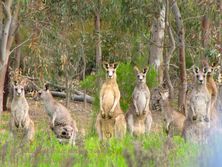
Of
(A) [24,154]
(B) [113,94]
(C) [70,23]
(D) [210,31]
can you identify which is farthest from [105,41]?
(A) [24,154]

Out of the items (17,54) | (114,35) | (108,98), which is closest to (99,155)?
(108,98)

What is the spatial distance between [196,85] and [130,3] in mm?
5031

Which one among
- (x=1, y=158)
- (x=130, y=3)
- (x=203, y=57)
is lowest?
(x=1, y=158)

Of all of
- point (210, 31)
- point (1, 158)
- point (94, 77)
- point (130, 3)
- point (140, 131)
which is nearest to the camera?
point (1, 158)

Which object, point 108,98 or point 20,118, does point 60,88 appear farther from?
point 20,118

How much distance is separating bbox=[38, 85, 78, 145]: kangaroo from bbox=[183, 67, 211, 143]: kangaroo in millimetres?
1591

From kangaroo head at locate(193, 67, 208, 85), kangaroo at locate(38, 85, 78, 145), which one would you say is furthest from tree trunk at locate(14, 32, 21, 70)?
kangaroo head at locate(193, 67, 208, 85)

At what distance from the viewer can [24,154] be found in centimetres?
653

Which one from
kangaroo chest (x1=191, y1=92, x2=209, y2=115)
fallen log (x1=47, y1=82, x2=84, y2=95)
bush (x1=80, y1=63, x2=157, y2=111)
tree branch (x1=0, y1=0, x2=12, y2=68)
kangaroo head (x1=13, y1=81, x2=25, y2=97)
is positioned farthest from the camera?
fallen log (x1=47, y1=82, x2=84, y2=95)

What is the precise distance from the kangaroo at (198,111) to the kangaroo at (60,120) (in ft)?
5.22

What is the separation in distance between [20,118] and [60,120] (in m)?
0.67

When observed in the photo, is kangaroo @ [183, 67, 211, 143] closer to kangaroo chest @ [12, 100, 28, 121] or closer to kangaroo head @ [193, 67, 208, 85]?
kangaroo head @ [193, 67, 208, 85]

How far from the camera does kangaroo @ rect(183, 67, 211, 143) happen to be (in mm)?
9852

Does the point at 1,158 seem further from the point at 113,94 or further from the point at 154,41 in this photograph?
the point at 154,41
